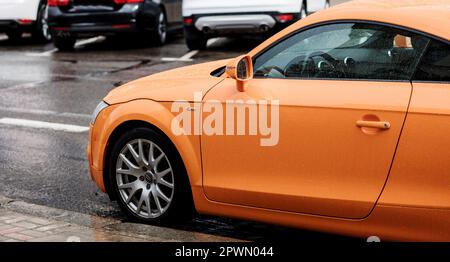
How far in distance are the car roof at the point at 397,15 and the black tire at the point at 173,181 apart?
0.83 metres

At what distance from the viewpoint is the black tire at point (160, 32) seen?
1659cm

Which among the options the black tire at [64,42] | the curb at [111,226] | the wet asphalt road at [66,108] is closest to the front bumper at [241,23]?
the wet asphalt road at [66,108]

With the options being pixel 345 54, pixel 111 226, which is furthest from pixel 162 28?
pixel 345 54

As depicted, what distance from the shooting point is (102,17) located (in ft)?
51.2

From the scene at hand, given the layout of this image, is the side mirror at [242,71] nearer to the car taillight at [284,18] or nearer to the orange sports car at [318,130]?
the orange sports car at [318,130]

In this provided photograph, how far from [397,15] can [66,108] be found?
20.5 ft

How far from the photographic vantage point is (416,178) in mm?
4840

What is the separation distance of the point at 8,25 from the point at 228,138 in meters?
12.9

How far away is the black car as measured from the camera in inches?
615

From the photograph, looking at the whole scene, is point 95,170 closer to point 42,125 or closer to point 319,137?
point 319,137

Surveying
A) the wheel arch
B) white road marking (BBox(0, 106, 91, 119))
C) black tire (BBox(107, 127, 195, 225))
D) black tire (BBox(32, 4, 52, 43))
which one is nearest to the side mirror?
the wheel arch

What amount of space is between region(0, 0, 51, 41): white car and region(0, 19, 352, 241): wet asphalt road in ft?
1.19

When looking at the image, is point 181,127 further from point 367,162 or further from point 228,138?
point 367,162
